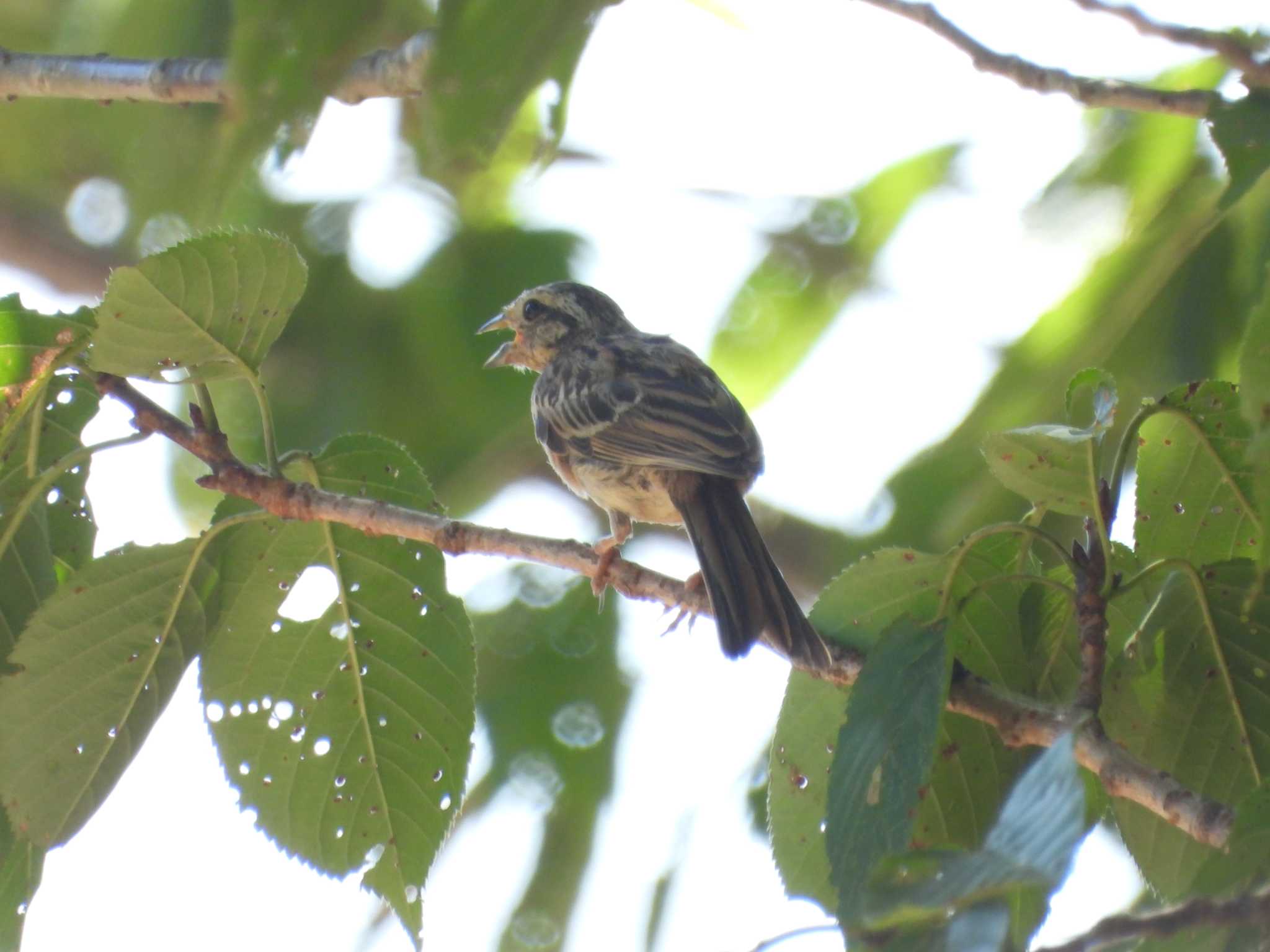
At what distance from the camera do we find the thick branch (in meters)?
2.23

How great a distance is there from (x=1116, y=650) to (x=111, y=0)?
3062 millimetres

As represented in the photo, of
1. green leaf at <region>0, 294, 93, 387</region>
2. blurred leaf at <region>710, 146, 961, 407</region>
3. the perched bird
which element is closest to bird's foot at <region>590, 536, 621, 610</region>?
the perched bird

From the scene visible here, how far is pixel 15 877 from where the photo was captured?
3029 mm

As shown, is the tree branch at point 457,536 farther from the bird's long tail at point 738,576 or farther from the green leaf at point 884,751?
the green leaf at point 884,751

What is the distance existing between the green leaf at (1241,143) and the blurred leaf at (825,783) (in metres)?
1.30

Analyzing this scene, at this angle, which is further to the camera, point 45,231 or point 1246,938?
point 45,231

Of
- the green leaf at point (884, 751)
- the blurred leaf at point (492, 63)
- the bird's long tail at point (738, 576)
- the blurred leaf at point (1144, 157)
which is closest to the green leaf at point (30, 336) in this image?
the bird's long tail at point (738, 576)

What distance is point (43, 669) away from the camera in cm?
302

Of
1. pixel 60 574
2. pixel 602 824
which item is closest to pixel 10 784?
pixel 60 574

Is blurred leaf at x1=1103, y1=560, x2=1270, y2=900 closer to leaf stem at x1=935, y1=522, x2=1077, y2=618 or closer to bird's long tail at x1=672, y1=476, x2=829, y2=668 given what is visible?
leaf stem at x1=935, y1=522, x2=1077, y2=618

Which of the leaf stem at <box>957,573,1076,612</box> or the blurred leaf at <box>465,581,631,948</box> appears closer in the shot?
the leaf stem at <box>957,573,1076,612</box>

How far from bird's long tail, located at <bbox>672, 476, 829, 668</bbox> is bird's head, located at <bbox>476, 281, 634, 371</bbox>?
61.6 inches

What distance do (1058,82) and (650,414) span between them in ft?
7.69

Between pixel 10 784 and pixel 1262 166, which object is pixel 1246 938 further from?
pixel 10 784
